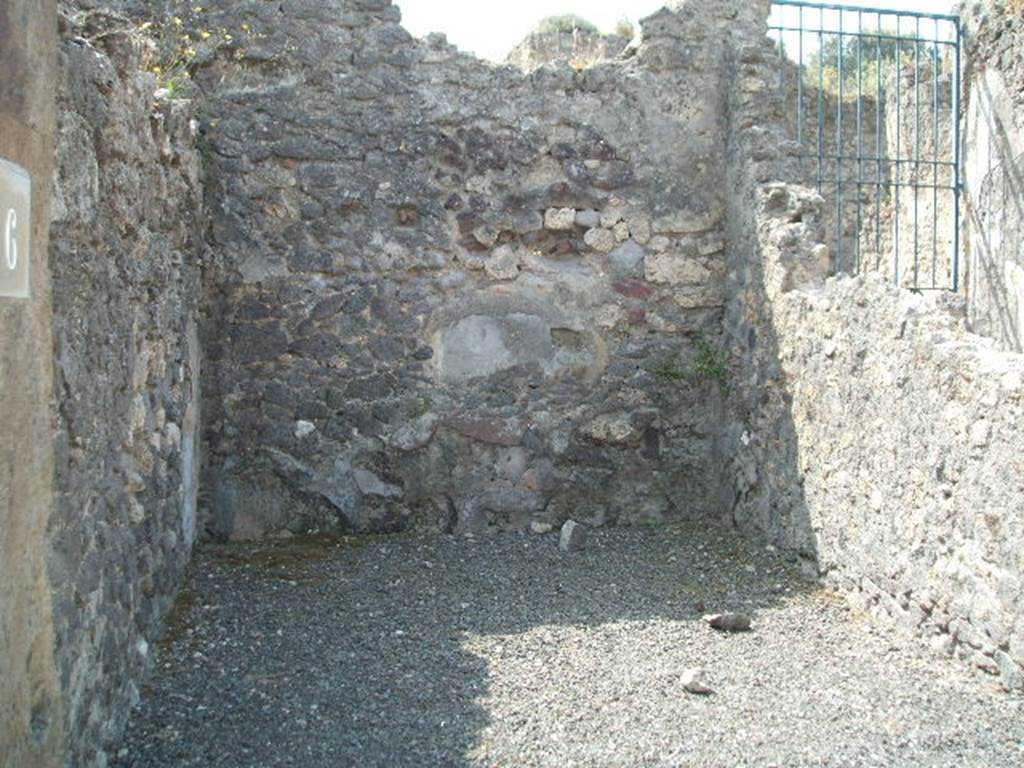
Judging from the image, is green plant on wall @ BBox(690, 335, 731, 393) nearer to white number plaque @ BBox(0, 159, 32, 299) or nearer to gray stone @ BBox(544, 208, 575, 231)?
gray stone @ BBox(544, 208, 575, 231)

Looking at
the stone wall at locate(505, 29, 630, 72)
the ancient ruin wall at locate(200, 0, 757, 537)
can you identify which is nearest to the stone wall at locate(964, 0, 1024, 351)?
the ancient ruin wall at locate(200, 0, 757, 537)

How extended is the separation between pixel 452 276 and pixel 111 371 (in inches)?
112

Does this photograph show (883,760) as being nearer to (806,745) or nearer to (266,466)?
(806,745)

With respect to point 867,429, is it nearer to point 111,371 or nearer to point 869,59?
point 111,371

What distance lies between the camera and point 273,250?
5582mm

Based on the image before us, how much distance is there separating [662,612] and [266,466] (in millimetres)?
2262

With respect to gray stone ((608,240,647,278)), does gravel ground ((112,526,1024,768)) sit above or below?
below

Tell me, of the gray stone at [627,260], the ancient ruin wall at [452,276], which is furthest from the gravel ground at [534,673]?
the gray stone at [627,260]

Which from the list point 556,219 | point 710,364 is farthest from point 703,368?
point 556,219

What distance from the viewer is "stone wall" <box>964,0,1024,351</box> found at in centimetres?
602

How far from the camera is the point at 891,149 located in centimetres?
798

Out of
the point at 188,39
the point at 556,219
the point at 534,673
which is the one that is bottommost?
the point at 534,673

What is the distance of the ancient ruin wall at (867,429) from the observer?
11.9 ft

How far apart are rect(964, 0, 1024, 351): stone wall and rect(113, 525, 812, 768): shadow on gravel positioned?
2.17 metres
